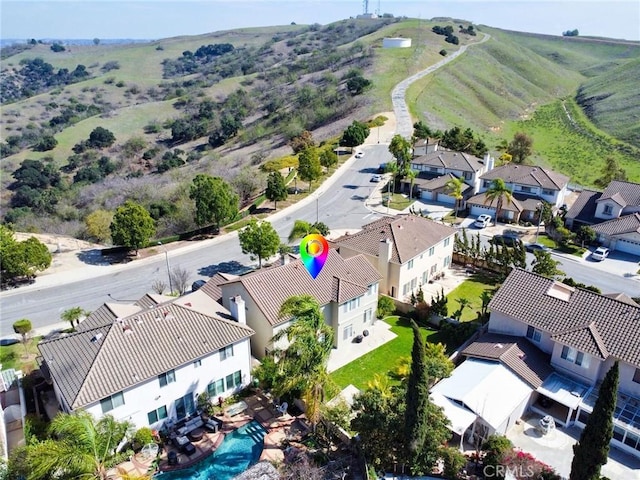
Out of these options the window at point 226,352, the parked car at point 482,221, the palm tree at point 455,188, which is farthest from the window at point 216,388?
the palm tree at point 455,188

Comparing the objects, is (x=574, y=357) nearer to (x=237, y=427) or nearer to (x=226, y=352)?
(x=237, y=427)

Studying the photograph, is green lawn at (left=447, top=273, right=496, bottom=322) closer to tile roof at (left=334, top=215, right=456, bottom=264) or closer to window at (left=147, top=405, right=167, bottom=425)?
tile roof at (left=334, top=215, right=456, bottom=264)

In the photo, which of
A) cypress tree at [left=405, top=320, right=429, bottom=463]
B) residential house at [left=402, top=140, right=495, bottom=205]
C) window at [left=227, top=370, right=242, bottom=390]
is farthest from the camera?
residential house at [left=402, top=140, right=495, bottom=205]

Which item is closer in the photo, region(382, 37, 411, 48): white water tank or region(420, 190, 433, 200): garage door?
region(420, 190, 433, 200): garage door

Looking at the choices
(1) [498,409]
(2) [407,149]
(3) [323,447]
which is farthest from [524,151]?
(3) [323,447]

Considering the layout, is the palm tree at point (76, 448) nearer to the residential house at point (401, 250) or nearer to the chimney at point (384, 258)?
the residential house at point (401, 250)

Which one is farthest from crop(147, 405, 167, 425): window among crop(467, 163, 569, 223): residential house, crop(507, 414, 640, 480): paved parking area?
crop(467, 163, 569, 223): residential house
